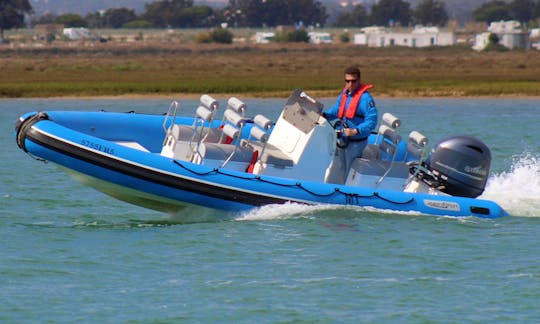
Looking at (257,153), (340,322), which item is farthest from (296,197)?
(340,322)

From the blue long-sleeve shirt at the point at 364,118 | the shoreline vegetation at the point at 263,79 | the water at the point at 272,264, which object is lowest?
the shoreline vegetation at the point at 263,79

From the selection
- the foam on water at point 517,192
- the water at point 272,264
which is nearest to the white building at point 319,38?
the foam on water at point 517,192

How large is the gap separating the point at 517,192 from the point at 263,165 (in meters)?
3.46

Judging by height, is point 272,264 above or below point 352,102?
below

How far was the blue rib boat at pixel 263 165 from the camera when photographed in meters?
11.0

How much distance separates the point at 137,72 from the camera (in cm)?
4469

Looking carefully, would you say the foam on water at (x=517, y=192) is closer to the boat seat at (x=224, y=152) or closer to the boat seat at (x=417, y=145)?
the boat seat at (x=417, y=145)

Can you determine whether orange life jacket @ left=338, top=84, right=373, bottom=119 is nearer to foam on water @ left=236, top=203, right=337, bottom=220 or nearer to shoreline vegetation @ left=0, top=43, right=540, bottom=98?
foam on water @ left=236, top=203, right=337, bottom=220

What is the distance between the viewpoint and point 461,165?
11453 mm

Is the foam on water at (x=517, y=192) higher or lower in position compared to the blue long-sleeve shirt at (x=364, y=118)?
lower

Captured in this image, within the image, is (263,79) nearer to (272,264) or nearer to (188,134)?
(188,134)

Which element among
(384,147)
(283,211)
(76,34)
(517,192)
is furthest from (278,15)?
(283,211)

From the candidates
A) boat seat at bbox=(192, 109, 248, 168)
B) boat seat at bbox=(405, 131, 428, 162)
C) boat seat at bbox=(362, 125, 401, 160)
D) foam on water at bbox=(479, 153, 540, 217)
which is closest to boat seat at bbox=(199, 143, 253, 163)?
boat seat at bbox=(192, 109, 248, 168)

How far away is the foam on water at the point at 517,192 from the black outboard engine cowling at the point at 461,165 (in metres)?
1.05
